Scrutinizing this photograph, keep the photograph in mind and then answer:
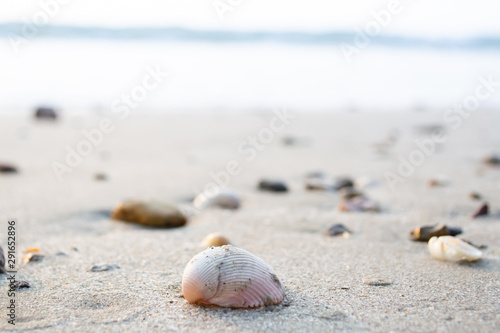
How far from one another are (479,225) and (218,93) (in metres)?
6.77

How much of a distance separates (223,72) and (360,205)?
821 cm

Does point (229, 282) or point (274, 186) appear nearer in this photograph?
point (229, 282)

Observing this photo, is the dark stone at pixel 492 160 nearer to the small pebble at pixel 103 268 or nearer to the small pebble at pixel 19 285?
the small pebble at pixel 103 268

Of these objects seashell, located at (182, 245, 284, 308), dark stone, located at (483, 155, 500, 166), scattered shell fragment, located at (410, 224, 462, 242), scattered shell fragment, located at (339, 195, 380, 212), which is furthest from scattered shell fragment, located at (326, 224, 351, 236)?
dark stone, located at (483, 155, 500, 166)

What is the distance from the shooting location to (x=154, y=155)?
4832 mm

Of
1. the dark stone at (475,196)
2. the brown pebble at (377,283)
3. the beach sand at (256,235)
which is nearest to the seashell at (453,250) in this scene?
the beach sand at (256,235)

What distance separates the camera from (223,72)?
10922 mm

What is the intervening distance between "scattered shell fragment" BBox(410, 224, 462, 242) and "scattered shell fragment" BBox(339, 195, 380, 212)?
22.7 inches

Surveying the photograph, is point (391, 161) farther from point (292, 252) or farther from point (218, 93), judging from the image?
point (218, 93)

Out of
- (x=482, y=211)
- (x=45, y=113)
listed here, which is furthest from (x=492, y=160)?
(x=45, y=113)

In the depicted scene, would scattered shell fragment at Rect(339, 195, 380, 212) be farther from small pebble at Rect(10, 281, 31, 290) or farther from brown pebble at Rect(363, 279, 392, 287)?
small pebble at Rect(10, 281, 31, 290)

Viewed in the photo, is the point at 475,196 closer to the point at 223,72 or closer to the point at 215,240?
the point at 215,240

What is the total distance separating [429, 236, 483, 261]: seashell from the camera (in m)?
2.08

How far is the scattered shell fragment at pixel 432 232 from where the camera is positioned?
242cm
